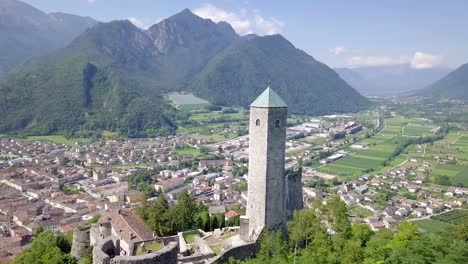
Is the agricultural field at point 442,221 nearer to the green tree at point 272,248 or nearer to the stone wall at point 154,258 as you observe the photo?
the green tree at point 272,248

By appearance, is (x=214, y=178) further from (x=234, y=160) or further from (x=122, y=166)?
(x=122, y=166)

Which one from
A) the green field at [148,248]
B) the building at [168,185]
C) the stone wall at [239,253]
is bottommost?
the building at [168,185]

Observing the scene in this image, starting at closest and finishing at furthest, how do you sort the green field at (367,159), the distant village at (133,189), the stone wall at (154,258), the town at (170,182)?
the stone wall at (154,258), the distant village at (133,189), the town at (170,182), the green field at (367,159)

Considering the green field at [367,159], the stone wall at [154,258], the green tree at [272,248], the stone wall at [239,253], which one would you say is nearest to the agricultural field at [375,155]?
the green field at [367,159]

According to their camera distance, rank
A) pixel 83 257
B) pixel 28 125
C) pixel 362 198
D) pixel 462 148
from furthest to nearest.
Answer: pixel 28 125 → pixel 462 148 → pixel 362 198 → pixel 83 257

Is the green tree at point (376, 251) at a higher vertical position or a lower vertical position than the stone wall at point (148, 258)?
lower

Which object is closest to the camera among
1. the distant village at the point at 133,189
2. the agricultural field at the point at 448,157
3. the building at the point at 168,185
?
the distant village at the point at 133,189

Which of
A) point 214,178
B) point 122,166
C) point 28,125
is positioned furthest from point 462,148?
point 28,125

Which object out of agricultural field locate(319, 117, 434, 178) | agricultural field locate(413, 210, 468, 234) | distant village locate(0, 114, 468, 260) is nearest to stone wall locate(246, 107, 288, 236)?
distant village locate(0, 114, 468, 260)
